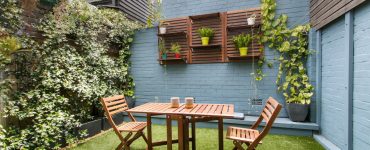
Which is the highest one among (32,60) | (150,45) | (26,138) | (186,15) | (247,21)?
(186,15)

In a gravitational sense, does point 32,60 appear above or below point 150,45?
below

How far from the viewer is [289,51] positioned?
423 centimetres

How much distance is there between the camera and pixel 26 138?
2.81 meters

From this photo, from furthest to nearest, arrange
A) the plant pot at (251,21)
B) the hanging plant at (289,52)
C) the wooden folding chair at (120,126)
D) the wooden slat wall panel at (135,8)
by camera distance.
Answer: the wooden slat wall panel at (135,8) → the plant pot at (251,21) → the hanging plant at (289,52) → the wooden folding chair at (120,126)

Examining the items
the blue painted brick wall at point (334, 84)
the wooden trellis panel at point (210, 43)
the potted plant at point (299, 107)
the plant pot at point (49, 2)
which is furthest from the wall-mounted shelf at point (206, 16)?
the plant pot at point (49, 2)

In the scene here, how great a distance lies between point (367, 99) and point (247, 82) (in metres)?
2.41

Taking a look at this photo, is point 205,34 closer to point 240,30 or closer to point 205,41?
point 205,41

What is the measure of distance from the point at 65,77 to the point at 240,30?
11.6 ft

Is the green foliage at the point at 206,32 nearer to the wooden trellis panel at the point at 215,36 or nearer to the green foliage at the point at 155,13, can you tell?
the wooden trellis panel at the point at 215,36

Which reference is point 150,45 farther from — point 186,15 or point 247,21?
point 247,21

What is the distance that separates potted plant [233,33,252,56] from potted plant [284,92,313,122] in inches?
52.6

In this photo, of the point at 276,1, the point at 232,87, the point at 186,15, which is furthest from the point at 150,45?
the point at 276,1

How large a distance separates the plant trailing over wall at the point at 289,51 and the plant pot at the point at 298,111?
104 millimetres

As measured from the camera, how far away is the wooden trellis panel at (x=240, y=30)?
451 cm
